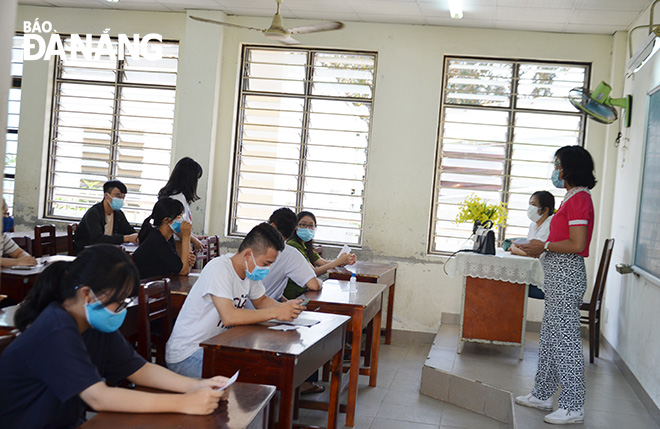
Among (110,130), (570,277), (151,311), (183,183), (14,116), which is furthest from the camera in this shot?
(14,116)

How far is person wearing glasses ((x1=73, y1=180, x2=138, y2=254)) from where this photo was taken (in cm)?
639

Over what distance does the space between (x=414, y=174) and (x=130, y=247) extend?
3227 millimetres

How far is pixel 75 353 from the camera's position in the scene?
1.96 meters

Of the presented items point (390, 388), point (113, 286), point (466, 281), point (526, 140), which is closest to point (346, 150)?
point (526, 140)

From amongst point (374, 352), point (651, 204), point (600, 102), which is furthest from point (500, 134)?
A: point (374, 352)

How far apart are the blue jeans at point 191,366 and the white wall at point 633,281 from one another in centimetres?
307

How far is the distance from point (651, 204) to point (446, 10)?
9.92 ft

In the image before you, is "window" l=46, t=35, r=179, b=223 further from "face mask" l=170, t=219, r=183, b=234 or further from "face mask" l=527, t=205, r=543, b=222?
"face mask" l=527, t=205, r=543, b=222

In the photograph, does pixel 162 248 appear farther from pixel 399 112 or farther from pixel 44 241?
pixel 399 112

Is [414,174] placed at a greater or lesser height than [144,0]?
lesser

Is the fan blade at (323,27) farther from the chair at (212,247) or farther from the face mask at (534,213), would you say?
the face mask at (534,213)

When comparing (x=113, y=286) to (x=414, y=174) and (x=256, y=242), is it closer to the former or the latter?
(x=256, y=242)

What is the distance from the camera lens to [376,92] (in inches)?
303

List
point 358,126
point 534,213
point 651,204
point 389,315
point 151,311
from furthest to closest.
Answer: point 358,126, point 389,315, point 534,213, point 651,204, point 151,311
